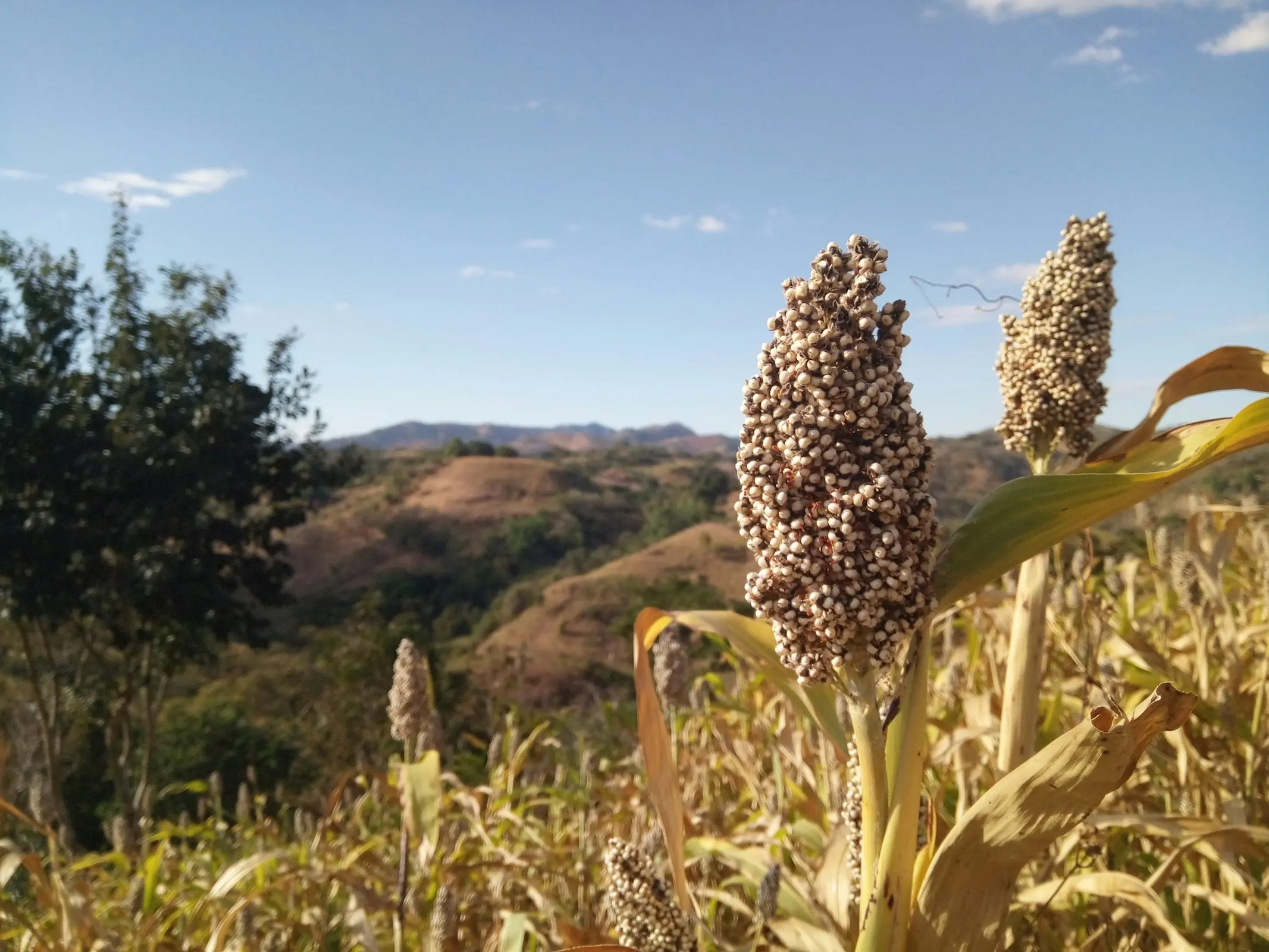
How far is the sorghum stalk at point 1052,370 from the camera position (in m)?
2.13

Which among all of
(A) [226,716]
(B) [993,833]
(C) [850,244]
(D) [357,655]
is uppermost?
(C) [850,244]

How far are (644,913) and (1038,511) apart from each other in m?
1.08

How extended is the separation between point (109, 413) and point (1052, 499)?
1194 centimetres

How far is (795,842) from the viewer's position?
2.87 metres

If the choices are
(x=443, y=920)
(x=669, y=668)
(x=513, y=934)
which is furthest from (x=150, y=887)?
(x=669, y=668)

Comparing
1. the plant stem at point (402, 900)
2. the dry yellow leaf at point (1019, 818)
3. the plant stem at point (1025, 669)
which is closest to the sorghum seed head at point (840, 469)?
the dry yellow leaf at point (1019, 818)

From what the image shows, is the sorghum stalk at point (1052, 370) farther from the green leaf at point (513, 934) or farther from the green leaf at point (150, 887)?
the green leaf at point (150, 887)

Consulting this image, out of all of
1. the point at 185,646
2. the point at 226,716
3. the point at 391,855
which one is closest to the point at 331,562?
the point at 226,716

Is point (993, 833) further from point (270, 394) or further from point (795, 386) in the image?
point (270, 394)

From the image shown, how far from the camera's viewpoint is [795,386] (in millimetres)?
1197

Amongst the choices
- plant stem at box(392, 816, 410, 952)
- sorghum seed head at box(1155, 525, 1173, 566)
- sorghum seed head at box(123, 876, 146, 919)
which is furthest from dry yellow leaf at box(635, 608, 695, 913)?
sorghum seed head at box(1155, 525, 1173, 566)

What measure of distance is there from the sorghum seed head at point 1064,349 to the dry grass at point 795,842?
51 cm

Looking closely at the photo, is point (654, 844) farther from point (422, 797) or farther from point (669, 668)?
point (669, 668)

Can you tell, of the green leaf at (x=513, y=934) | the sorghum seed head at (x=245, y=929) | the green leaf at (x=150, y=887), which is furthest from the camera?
the green leaf at (x=150, y=887)
